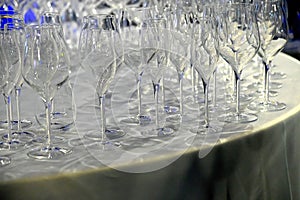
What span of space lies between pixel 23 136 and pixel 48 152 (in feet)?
0.46

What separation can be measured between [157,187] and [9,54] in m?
0.39

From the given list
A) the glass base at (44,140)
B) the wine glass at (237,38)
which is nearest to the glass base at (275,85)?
the wine glass at (237,38)

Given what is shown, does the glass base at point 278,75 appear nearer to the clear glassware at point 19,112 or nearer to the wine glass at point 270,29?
the wine glass at point 270,29

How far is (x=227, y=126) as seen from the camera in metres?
1.29

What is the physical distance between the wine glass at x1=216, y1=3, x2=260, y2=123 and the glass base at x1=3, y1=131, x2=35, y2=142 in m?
0.44

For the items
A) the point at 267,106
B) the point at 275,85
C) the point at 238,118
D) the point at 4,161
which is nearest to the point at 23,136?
the point at 4,161

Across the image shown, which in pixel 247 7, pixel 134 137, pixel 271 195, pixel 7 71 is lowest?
pixel 271 195

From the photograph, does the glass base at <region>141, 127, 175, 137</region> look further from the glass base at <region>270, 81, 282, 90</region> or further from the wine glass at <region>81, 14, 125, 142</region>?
the glass base at <region>270, 81, 282, 90</region>

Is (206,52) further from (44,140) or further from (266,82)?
(44,140)

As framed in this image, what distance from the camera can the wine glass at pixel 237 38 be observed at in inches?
53.1

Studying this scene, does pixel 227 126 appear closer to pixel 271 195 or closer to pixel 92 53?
pixel 271 195

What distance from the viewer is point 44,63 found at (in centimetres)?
112

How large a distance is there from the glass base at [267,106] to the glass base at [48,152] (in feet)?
1.67

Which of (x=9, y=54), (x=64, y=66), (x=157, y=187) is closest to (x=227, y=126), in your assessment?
(x=157, y=187)
